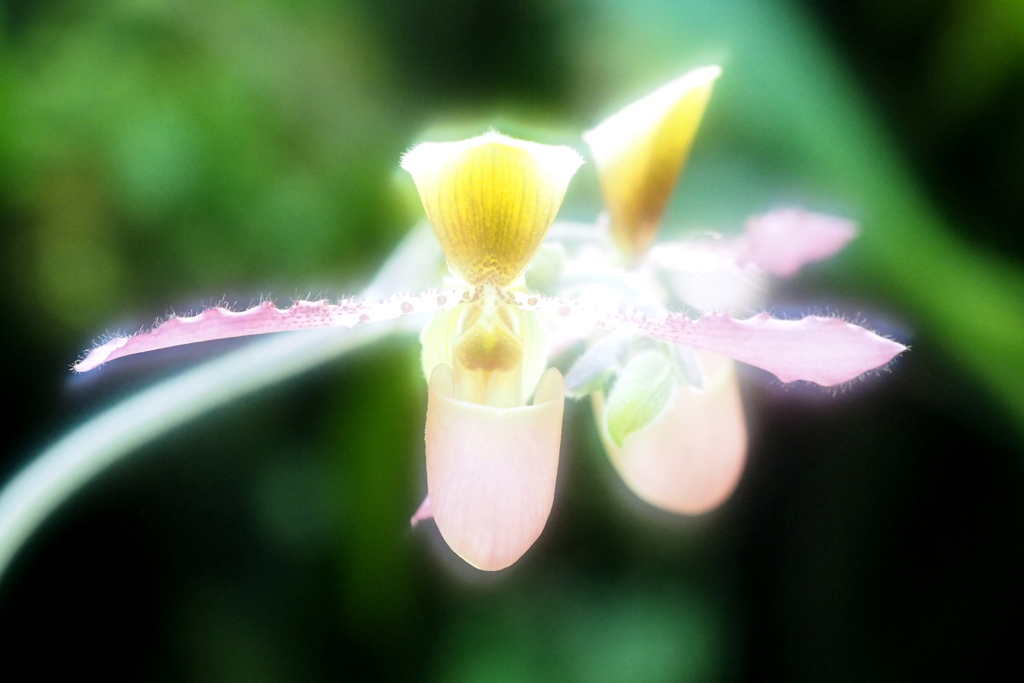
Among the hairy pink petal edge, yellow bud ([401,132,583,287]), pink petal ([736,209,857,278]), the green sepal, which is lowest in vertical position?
the hairy pink petal edge

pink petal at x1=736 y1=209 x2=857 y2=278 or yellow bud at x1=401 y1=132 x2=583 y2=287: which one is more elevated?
pink petal at x1=736 y1=209 x2=857 y2=278

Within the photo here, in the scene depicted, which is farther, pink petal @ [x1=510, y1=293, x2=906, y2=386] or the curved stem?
the curved stem

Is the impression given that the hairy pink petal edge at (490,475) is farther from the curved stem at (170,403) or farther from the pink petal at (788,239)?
the pink petal at (788,239)

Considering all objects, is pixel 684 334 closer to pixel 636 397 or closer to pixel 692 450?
pixel 636 397

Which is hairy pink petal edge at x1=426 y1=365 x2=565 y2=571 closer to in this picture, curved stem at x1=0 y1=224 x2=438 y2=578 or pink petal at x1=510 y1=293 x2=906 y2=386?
pink petal at x1=510 y1=293 x2=906 y2=386

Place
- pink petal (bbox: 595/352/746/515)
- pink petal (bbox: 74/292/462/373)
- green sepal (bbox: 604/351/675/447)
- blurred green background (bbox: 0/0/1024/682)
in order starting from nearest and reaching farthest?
pink petal (bbox: 74/292/462/373) < green sepal (bbox: 604/351/675/447) < pink petal (bbox: 595/352/746/515) < blurred green background (bbox: 0/0/1024/682)

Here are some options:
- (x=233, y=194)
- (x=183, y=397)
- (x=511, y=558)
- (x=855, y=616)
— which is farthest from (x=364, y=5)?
(x=855, y=616)

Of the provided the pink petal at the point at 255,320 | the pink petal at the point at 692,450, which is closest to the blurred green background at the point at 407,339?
the pink petal at the point at 692,450

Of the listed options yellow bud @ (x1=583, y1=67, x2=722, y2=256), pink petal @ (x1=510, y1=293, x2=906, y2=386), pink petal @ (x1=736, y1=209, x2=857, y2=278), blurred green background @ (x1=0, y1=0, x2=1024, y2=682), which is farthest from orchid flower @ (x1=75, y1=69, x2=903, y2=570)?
blurred green background @ (x1=0, y1=0, x2=1024, y2=682)
